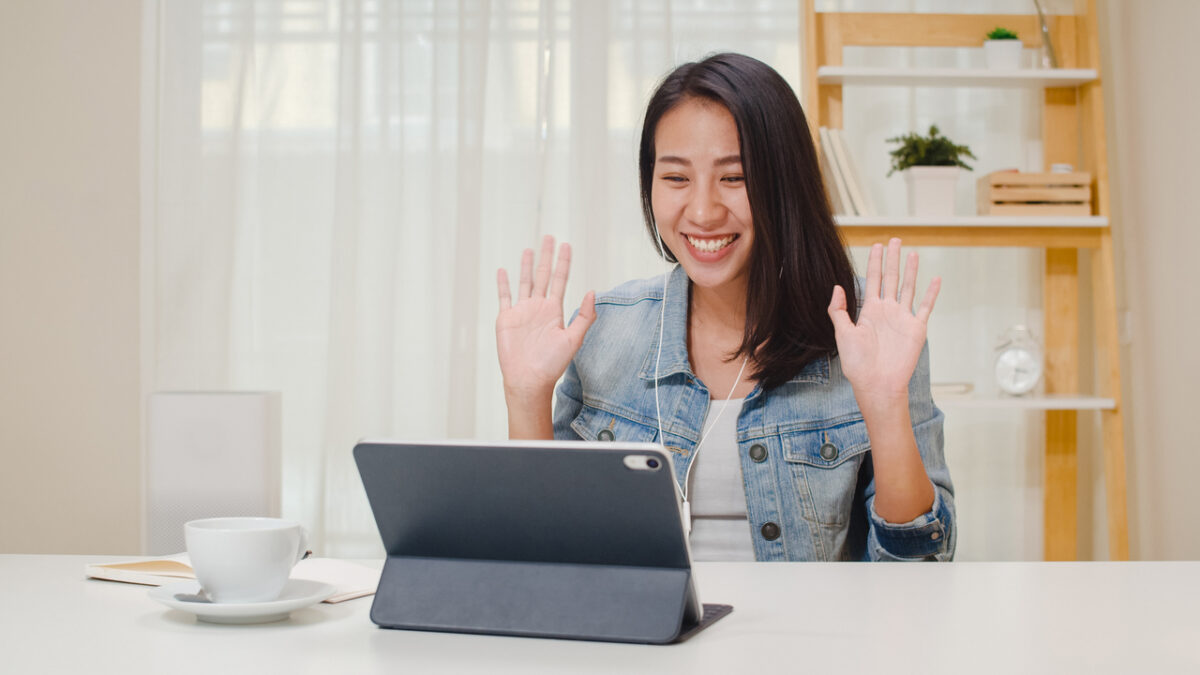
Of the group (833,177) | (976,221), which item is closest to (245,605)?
(833,177)

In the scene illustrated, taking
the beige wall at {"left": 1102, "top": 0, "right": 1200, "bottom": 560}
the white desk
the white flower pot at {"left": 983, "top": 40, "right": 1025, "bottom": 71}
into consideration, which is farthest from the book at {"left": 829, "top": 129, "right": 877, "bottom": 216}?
the white desk

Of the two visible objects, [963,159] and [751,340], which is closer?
[751,340]

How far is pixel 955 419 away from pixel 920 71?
96cm

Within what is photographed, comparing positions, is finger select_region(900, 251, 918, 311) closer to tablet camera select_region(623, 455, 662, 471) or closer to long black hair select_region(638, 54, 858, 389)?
long black hair select_region(638, 54, 858, 389)

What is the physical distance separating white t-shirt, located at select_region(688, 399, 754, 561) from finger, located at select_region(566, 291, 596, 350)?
0.76ft

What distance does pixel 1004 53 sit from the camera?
2.64m

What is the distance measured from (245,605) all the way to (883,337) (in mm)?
785

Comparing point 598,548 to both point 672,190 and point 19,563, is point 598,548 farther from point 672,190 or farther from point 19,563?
point 672,190

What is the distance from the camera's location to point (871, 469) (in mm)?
1421

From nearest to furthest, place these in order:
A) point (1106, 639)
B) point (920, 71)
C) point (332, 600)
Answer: point (1106, 639), point (332, 600), point (920, 71)

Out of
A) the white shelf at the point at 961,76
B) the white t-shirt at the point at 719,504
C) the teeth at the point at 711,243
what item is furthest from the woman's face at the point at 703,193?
the white shelf at the point at 961,76

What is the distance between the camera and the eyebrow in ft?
4.71

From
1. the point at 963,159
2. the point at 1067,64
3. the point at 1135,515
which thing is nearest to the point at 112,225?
the point at 963,159

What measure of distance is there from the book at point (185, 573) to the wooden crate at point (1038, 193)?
2.03 metres
